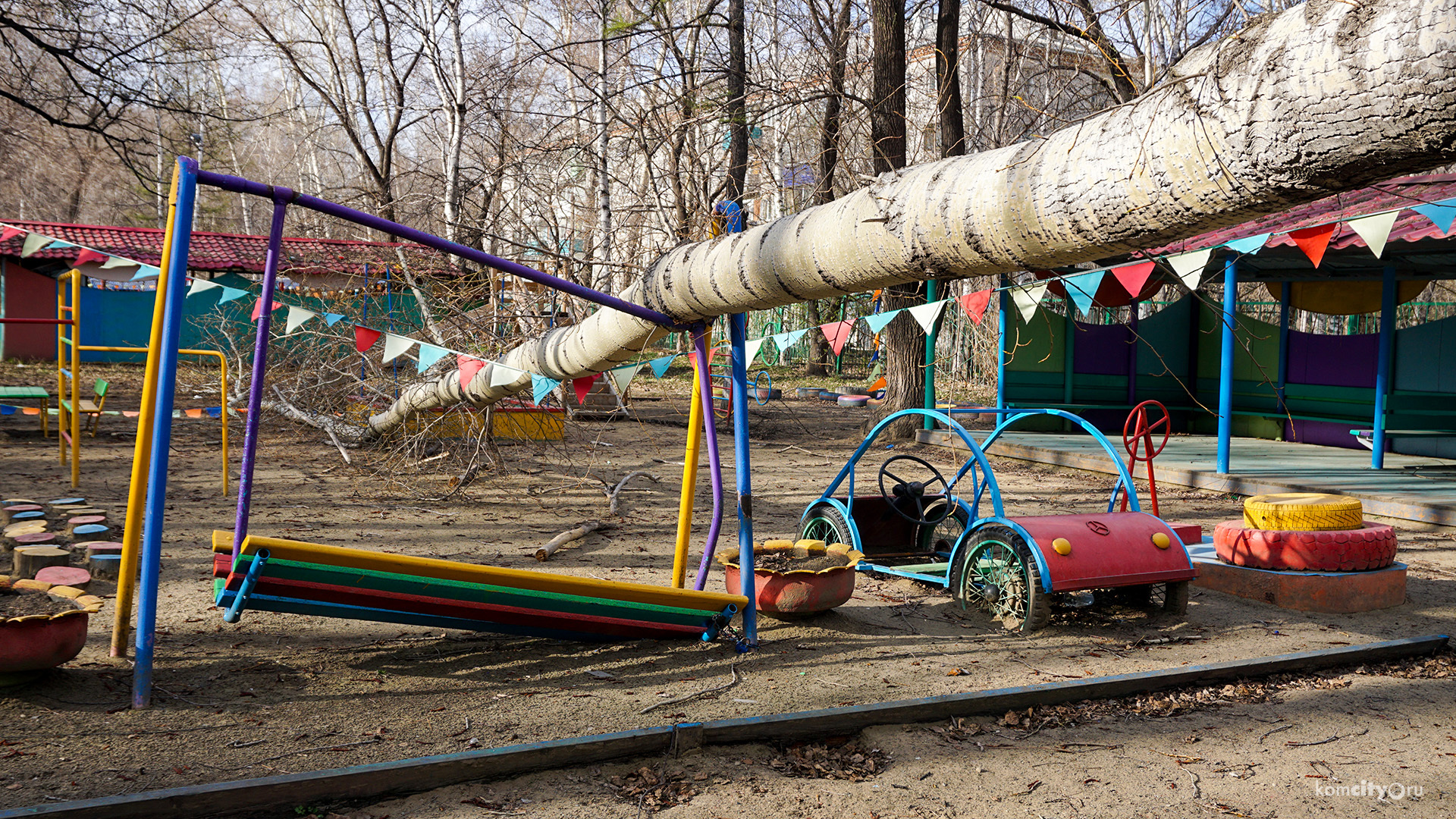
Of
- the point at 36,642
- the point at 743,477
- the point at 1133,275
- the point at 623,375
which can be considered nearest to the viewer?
the point at 36,642

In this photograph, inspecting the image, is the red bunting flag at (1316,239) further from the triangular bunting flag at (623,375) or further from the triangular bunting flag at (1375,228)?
the triangular bunting flag at (623,375)

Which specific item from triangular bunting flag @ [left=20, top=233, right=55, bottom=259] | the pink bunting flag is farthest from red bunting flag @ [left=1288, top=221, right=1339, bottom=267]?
triangular bunting flag @ [left=20, top=233, right=55, bottom=259]

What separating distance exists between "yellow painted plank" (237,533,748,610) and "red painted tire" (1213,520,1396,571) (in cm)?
359

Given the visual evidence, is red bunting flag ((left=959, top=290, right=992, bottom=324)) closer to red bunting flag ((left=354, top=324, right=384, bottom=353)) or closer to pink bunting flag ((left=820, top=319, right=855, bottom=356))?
pink bunting flag ((left=820, top=319, right=855, bottom=356))

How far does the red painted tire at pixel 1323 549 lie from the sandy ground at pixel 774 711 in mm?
305

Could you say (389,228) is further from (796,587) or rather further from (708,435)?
(796,587)

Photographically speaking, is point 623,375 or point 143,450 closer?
point 143,450

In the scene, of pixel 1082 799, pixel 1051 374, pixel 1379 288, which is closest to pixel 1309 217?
pixel 1379 288

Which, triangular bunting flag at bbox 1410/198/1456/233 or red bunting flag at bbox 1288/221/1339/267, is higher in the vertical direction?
triangular bunting flag at bbox 1410/198/1456/233

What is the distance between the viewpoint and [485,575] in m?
3.89

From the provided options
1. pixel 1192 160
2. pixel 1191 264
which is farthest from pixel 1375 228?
pixel 1192 160

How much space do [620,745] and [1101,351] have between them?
12.9 m

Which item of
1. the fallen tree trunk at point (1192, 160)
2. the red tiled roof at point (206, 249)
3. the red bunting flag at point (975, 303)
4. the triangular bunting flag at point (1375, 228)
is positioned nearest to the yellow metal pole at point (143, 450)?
the fallen tree trunk at point (1192, 160)

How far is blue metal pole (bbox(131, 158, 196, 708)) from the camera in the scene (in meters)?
3.55
